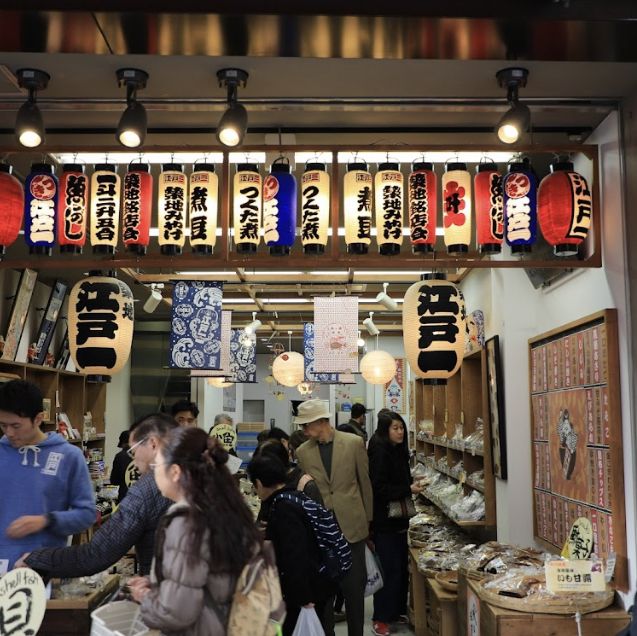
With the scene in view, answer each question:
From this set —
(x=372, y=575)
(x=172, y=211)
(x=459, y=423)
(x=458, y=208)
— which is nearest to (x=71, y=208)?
(x=172, y=211)

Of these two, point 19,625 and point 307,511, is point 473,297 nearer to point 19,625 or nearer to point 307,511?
point 307,511

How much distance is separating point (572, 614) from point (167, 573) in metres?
3.10

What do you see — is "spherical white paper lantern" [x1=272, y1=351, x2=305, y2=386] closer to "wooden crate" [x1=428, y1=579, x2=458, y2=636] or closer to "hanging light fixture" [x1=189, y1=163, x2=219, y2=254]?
"wooden crate" [x1=428, y1=579, x2=458, y2=636]

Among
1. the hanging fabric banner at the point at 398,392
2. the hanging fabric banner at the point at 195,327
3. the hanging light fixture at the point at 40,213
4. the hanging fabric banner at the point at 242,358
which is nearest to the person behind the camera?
the hanging light fixture at the point at 40,213

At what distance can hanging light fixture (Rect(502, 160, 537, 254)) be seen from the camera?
539 cm

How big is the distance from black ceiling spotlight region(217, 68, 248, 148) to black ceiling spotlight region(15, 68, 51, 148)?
1151mm

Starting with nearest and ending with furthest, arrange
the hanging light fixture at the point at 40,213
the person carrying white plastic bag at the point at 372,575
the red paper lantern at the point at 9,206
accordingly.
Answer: the red paper lantern at the point at 9,206
the hanging light fixture at the point at 40,213
the person carrying white plastic bag at the point at 372,575

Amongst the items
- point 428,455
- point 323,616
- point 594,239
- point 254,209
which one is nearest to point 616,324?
point 594,239

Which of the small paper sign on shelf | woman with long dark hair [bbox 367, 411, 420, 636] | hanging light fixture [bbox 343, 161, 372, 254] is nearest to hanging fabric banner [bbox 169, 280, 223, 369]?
woman with long dark hair [bbox 367, 411, 420, 636]

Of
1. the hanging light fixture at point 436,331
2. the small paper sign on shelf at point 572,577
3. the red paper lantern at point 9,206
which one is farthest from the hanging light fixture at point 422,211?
the red paper lantern at point 9,206

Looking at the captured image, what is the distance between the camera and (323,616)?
5898 millimetres

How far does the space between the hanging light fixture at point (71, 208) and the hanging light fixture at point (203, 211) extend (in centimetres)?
79

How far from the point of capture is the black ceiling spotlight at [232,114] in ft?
16.0

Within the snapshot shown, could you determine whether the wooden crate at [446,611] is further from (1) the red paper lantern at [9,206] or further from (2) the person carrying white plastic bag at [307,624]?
(1) the red paper lantern at [9,206]
